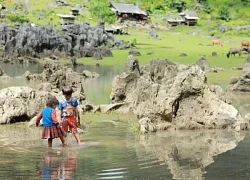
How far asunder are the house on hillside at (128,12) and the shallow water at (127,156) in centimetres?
8351

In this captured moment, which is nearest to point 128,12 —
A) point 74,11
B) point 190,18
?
point 74,11

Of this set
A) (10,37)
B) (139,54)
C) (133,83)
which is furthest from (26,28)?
(133,83)

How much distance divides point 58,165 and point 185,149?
3.01 meters

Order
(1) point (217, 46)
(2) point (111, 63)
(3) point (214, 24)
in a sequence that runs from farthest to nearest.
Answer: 1. (3) point (214, 24)
2. (1) point (217, 46)
3. (2) point (111, 63)

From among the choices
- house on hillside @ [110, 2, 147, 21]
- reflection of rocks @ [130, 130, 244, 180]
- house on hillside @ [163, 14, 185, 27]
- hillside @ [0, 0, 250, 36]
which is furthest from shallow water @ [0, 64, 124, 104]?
house on hillside @ [110, 2, 147, 21]

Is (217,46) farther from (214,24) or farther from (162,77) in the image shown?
(162,77)

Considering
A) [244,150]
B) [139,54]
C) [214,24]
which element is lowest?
[244,150]

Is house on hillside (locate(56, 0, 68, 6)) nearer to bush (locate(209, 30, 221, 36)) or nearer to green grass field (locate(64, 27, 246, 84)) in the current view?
green grass field (locate(64, 27, 246, 84))

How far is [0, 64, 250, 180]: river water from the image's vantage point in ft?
32.9

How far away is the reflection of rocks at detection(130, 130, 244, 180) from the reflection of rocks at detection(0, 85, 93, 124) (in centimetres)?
413

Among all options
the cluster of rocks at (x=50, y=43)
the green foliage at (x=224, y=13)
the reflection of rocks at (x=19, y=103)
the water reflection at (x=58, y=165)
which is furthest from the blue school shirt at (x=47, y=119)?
the green foliage at (x=224, y=13)

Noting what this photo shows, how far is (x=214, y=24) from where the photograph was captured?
3679 inches

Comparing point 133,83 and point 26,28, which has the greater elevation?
point 26,28

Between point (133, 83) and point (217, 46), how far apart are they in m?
42.8
